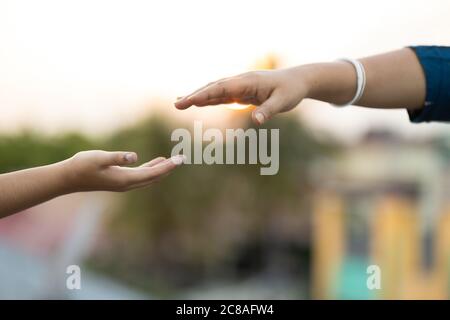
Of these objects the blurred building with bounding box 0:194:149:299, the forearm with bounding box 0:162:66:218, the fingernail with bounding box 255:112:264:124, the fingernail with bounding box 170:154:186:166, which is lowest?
the blurred building with bounding box 0:194:149:299

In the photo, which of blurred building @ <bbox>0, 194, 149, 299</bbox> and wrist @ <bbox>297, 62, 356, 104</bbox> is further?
blurred building @ <bbox>0, 194, 149, 299</bbox>

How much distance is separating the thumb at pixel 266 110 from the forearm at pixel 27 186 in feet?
1.95

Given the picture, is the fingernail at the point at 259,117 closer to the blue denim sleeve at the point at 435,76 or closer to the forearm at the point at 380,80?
the forearm at the point at 380,80

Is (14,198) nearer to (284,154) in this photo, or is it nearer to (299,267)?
(284,154)

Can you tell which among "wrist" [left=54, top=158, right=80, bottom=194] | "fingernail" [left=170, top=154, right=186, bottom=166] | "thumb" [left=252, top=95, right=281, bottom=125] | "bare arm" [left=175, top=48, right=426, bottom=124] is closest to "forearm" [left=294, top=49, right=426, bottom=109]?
"bare arm" [left=175, top=48, right=426, bottom=124]

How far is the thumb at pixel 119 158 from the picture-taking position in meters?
1.79

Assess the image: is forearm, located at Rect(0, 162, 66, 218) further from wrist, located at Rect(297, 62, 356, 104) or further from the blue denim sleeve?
the blue denim sleeve

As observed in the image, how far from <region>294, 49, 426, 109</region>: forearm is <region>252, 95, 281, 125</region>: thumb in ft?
0.54

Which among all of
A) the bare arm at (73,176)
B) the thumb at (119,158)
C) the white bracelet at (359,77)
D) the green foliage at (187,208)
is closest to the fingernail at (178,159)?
the bare arm at (73,176)

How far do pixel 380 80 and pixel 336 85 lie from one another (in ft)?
0.43

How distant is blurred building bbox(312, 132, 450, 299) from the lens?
56.3 ft

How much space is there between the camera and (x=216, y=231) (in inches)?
960

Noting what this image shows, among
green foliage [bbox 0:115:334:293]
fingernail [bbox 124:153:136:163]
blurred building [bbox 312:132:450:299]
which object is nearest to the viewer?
fingernail [bbox 124:153:136:163]
